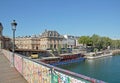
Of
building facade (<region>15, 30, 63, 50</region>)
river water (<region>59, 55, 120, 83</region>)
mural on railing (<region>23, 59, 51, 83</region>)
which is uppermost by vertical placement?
building facade (<region>15, 30, 63, 50</region>)

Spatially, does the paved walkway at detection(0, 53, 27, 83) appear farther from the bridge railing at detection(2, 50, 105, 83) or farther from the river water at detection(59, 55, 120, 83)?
the river water at detection(59, 55, 120, 83)

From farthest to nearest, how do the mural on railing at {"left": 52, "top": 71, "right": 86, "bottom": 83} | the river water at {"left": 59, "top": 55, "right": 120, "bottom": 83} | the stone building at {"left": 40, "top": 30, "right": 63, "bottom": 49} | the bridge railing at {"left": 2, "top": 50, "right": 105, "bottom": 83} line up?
the stone building at {"left": 40, "top": 30, "right": 63, "bottom": 49} → the river water at {"left": 59, "top": 55, "right": 120, "bottom": 83} → the mural on railing at {"left": 52, "top": 71, "right": 86, "bottom": 83} → the bridge railing at {"left": 2, "top": 50, "right": 105, "bottom": 83}

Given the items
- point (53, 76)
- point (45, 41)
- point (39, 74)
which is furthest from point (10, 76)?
point (45, 41)

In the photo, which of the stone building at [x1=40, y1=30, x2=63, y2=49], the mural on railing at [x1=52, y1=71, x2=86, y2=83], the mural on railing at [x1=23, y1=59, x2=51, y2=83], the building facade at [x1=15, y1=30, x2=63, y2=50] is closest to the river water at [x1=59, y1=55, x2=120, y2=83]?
the mural on railing at [x1=23, y1=59, x2=51, y2=83]

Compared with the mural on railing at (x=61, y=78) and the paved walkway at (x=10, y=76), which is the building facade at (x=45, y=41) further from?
the mural on railing at (x=61, y=78)

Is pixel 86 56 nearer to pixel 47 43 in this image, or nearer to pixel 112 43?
pixel 47 43

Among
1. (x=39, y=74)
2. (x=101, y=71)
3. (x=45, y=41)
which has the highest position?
(x=45, y=41)

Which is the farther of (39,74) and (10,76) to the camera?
(10,76)

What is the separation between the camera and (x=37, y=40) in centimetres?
12656

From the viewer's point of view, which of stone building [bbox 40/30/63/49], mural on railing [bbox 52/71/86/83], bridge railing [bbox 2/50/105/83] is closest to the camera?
bridge railing [bbox 2/50/105/83]

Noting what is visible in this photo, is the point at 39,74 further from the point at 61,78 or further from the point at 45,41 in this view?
the point at 45,41

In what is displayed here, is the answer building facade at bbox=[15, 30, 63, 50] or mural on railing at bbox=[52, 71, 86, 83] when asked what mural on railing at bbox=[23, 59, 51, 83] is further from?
building facade at bbox=[15, 30, 63, 50]

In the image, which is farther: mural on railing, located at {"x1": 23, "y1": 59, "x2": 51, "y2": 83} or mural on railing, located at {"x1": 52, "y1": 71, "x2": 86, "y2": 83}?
mural on railing, located at {"x1": 23, "y1": 59, "x2": 51, "y2": 83}

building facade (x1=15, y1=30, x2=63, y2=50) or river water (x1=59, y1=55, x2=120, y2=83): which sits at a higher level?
building facade (x1=15, y1=30, x2=63, y2=50)
